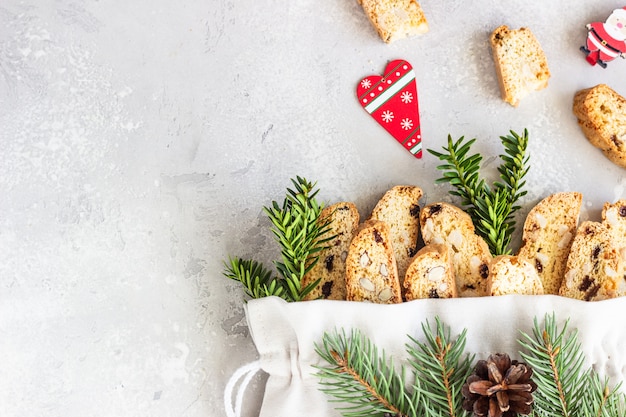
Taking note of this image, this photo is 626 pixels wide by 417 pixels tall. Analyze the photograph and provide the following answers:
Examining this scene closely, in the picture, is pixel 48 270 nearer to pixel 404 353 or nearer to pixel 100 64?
pixel 100 64

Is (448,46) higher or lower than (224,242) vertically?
higher

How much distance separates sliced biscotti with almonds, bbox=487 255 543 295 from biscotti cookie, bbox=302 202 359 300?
0.96ft

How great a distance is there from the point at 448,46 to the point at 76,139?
829 millimetres

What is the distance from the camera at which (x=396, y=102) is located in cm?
138

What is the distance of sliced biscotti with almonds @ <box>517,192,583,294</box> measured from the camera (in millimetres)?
1321

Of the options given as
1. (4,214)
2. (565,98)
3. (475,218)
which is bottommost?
(475,218)

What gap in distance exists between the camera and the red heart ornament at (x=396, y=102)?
138 centimetres

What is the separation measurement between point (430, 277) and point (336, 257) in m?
0.20

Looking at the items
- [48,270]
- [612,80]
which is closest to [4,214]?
Result: [48,270]

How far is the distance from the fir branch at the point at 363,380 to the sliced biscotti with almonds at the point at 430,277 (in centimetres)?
15

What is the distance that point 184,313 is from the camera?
136 centimetres

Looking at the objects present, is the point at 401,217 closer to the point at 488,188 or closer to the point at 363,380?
the point at 488,188

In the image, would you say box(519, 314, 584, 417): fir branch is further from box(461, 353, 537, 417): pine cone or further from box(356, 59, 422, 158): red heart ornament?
box(356, 59, 422, 158): red heart ornament

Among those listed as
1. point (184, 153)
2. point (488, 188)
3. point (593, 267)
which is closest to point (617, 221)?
point (593, 267)
